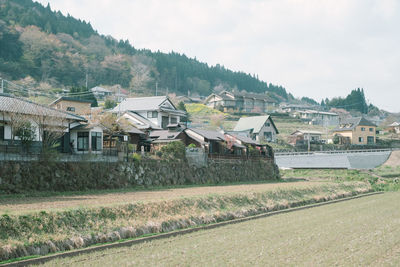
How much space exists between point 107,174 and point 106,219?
13144 millimetres

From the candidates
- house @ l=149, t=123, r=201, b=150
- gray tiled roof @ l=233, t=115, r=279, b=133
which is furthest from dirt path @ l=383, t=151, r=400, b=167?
house @ l=149, t=123, r=201, b=150

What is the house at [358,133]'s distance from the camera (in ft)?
237

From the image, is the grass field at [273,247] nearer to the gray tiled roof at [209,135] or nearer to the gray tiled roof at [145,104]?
the gray tiled roof at [209,135]

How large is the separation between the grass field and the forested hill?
69403mm

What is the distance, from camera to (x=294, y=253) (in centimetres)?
1095

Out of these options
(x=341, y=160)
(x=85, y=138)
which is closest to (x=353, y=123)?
(x=341, y=160)

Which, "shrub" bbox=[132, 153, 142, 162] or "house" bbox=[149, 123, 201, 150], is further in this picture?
"house" bbox=[149, 123, 201, 150]

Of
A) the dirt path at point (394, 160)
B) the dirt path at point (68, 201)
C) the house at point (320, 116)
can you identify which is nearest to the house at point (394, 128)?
the house at point (320, 116)

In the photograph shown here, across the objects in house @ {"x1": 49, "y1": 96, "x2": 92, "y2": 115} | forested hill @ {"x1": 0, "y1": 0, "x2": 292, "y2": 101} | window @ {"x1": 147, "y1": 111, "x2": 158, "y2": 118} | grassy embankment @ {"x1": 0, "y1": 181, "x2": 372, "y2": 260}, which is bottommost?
grassy embankment @ {"x1": 0, "y1": 181, "x2": 372, "y2": 260}

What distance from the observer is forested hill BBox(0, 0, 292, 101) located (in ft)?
252

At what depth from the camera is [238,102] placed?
342ft

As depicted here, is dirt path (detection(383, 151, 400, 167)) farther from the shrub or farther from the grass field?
the grass field

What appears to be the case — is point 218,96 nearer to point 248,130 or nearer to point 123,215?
point 248,130

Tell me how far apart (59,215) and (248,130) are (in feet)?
193
